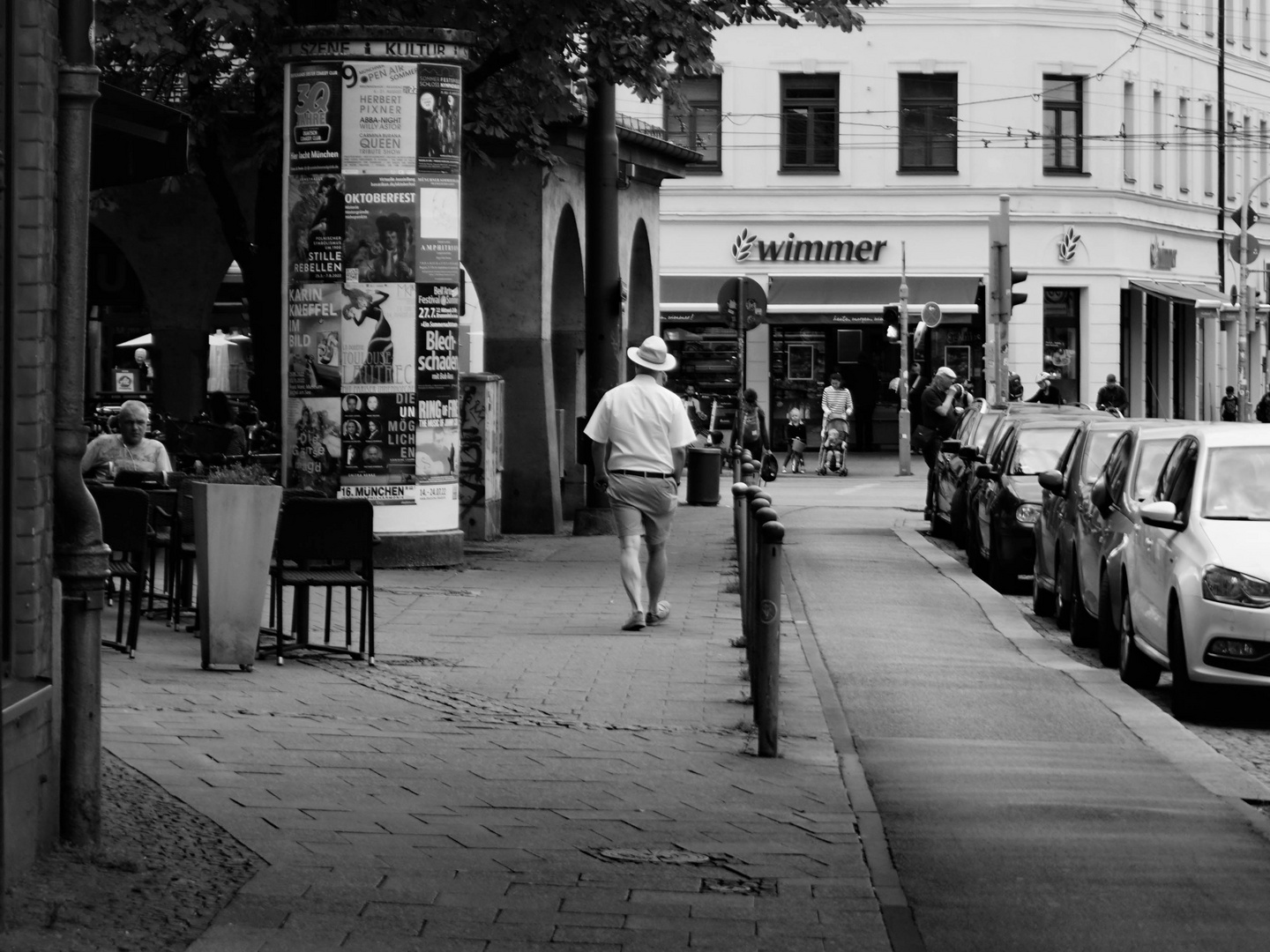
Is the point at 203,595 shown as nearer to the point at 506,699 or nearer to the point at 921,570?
the point at 506,699

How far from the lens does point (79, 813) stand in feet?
21.5

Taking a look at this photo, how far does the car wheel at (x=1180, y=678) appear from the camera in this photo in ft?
36.7

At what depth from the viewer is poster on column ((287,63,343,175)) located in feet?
56.6

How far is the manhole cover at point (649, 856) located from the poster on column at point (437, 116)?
437 inches

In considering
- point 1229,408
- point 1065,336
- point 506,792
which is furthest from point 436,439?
point 1229,408

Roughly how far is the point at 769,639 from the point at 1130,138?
1775 inches

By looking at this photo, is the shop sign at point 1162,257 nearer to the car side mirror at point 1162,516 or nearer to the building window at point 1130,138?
the building window at point 1130,138

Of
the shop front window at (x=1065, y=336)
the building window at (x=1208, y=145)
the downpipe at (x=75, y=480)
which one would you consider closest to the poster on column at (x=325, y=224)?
the downpipe at (x=75, y=480)

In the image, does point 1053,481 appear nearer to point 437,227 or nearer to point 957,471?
point 437,227

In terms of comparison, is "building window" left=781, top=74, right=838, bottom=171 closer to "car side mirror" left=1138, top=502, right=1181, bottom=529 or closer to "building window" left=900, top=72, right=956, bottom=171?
"building window" left=900, top=72, right=956, bottom=171

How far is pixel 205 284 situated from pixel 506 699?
49.2ft

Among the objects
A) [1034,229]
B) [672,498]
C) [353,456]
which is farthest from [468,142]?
[1034,229]

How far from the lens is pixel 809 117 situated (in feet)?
167

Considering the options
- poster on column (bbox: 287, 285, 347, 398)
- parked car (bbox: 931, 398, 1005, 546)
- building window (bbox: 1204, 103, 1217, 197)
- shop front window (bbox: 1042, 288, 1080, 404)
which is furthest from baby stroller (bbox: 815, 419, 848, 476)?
poster on column (bbox: 287, 285, 347, 398)
